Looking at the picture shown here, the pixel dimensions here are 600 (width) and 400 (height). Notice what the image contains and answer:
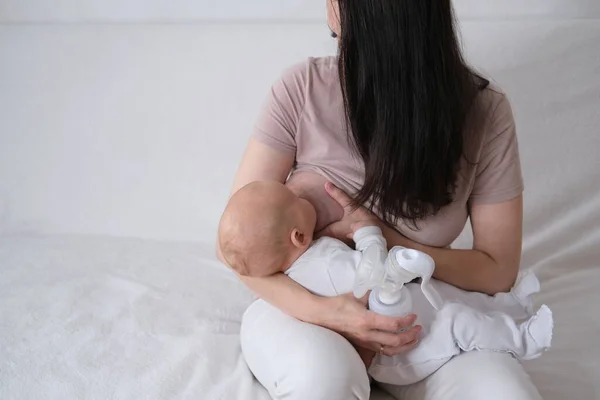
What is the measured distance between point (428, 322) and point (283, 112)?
443 millimetres

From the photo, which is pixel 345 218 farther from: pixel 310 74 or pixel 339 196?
pixel 310 74

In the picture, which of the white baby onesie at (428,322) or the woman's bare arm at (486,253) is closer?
the white baby onesie at (428,322)

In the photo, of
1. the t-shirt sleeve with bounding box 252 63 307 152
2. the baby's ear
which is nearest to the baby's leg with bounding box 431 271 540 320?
the baby's ear

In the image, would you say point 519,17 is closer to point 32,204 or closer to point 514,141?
point 514,141

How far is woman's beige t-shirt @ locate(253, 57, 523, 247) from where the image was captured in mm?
1064

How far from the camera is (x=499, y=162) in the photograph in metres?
1.07

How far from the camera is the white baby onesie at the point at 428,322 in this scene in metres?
0.94

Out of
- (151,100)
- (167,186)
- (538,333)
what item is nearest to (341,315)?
(538,333)

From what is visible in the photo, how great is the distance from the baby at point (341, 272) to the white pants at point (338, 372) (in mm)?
28

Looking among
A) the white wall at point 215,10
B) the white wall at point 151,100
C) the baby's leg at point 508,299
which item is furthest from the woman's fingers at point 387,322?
the white wall at point 215,10

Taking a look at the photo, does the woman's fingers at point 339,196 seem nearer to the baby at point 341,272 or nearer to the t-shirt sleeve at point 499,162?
the baby at point 341,272

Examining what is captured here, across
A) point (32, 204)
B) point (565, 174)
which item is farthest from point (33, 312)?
point (565, 174)

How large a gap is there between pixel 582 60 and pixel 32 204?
1440mm

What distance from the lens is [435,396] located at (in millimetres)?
929
